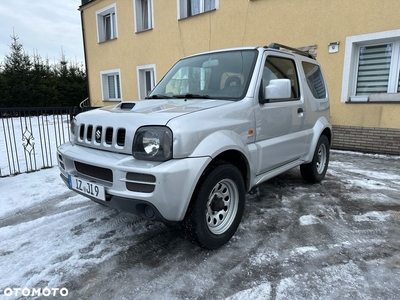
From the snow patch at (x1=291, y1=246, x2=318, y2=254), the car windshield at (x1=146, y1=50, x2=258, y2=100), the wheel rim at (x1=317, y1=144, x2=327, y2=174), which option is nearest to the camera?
the snow patch at (x1=291, y1=246, x2=318, y2=254)

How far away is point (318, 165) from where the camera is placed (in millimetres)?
4332

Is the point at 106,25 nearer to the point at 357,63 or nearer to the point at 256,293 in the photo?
the point at 357,63

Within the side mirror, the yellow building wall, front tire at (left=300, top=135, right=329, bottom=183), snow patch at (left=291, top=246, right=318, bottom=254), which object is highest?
the yellow building wall

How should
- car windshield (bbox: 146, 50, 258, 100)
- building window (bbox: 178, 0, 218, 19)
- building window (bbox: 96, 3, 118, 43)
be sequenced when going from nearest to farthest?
car windshield (bbox: 146, 50, 258, 100) → building window (bbox: 178, 0, 218, 19) → building window (bbox: 96, 3, 118, 43)

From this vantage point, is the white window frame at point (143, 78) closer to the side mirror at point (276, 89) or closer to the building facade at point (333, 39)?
the building facade at point (333, 39)

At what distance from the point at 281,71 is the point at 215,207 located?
1.89m

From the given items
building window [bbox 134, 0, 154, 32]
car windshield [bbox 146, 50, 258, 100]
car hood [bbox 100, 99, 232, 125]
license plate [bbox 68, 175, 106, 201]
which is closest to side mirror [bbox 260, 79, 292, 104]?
car windshield [bbox 146, 50, 258, 100]

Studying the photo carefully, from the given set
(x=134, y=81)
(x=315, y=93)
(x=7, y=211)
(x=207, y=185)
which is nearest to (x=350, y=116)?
(x=315, y=93)

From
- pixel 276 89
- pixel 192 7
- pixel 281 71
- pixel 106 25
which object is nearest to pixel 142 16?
pixel 192 7

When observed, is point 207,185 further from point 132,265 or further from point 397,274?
point 397,274

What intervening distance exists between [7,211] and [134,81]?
31.3 ft

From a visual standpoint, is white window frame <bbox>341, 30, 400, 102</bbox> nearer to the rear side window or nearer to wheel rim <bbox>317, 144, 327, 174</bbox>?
the rear side window

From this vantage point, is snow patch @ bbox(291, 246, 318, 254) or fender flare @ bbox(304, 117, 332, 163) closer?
snow patch @ bbox(291, 246, 318, 254)

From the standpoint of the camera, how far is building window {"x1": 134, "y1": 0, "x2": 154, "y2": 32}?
11.2m
